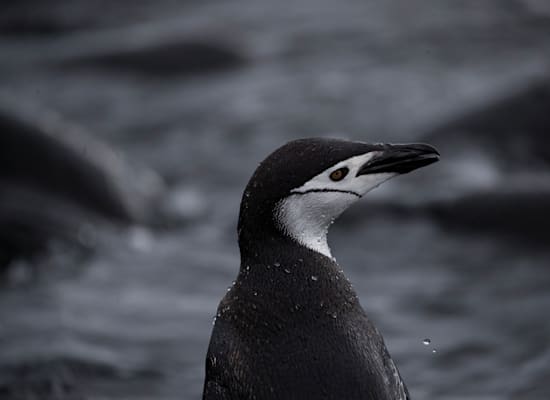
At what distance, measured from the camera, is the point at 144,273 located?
25.7 ft

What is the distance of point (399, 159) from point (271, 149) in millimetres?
5935

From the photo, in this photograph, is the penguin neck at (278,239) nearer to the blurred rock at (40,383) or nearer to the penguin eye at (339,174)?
the penguin eye at (339,174)

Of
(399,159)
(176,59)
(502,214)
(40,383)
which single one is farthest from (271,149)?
(399,159)

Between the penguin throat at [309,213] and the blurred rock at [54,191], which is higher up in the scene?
the blurred rock at [54,191]

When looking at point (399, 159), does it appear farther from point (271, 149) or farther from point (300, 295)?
point (271, 149)

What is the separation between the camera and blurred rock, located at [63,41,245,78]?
1139 cm

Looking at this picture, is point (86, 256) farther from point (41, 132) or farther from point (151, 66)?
point (151, 66)

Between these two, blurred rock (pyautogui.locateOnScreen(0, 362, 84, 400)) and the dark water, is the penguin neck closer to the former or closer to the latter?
the dark water

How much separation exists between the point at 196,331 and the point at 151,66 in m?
4.93

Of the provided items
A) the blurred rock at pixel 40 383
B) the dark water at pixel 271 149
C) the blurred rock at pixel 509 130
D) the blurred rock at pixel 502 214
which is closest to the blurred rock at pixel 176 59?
the dark water at pixel 271 149

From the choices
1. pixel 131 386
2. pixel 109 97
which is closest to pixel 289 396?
pixel 131 386

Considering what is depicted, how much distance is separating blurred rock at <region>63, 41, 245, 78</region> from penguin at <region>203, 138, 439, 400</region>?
300 inches

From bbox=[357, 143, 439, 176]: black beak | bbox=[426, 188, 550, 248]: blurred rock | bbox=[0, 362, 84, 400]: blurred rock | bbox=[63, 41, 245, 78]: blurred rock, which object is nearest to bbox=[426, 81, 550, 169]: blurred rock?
bbox=[426, 188, 550, 248]: blurred rock

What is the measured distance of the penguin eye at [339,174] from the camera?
377cm
